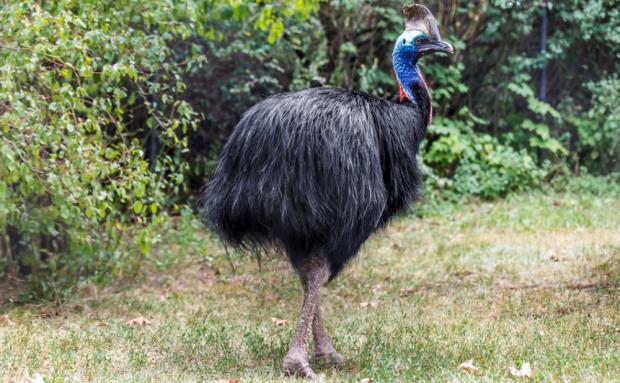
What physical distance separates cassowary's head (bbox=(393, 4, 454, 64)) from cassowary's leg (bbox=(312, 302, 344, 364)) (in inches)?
63.1

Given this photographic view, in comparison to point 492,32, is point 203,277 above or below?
below

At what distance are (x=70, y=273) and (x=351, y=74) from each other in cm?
478

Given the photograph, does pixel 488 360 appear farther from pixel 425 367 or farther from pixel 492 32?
pixel 492 32

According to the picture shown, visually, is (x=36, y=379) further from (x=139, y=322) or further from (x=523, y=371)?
(x=523, y=371)

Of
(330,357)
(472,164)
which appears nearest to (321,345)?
(330,357)

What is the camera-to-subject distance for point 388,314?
19.1 feet

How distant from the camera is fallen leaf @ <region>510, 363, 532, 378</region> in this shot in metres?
3.96

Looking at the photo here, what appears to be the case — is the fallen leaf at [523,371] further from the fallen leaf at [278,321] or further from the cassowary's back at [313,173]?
the fallen leaf at [278,321]

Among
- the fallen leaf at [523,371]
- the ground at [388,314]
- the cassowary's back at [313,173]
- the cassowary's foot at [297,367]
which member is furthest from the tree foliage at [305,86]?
the fallen leaf at [523,371]

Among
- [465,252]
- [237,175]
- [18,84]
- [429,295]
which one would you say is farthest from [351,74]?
[237,175]

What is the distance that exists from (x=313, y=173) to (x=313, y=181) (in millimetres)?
44

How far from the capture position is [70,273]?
21.8 feet

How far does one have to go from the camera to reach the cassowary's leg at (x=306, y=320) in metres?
4.23

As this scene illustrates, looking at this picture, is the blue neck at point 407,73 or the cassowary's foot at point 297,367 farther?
the blue neck at point 407,73
